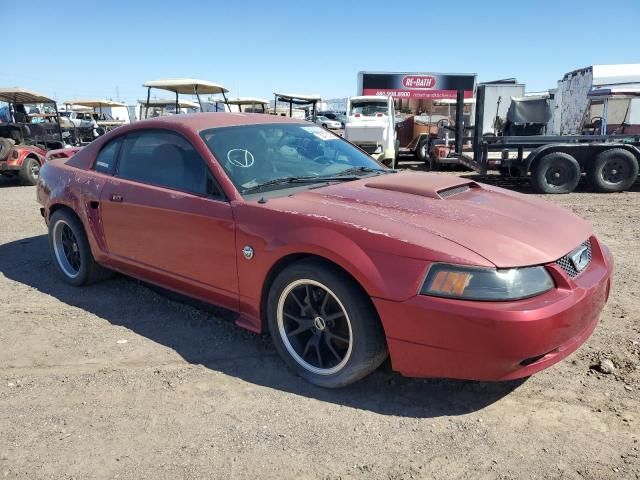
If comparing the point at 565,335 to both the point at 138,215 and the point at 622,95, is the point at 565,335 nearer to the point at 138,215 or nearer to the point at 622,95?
the point at 138,215

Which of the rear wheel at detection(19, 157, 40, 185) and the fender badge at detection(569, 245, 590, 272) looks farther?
the rear wheel at detection(19, 157, 40, 185)

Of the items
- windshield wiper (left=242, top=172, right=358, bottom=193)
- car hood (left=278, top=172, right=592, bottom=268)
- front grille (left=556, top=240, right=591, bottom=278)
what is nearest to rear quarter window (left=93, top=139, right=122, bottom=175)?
windshield wiper (left=242, top=172, right=358, bottom=193)

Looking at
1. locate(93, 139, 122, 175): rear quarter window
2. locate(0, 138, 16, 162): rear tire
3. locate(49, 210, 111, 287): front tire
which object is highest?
locate(93, 139, 122, 175): rear quarter window

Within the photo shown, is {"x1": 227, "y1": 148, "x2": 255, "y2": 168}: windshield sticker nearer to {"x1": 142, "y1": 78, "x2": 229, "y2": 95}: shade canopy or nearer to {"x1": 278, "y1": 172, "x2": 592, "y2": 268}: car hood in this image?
{"x1": 278, "y1": 172, "x2": 592, "y2": 268}: car hood

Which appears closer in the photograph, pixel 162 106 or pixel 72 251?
pixel 72 251

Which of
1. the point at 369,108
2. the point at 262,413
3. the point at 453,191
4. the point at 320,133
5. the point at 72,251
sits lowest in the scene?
the point at 262,413

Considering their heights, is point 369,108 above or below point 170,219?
above

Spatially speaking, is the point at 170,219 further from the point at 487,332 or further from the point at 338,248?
the point at 487,332

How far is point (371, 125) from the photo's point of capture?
14.1m

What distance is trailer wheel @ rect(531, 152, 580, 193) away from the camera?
989 cm

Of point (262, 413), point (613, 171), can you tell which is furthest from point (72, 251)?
point (613, 171)

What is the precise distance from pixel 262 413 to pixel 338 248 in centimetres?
95

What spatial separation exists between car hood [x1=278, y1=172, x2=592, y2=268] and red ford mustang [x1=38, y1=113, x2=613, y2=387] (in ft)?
0.04

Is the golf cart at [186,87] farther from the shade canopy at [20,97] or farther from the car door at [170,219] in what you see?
the car door at [170,219]
